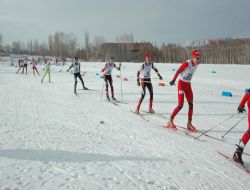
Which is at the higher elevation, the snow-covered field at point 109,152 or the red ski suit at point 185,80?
the red ski suit at point 185,80

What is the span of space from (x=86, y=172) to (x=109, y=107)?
634 cm

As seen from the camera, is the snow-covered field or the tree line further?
the tree line

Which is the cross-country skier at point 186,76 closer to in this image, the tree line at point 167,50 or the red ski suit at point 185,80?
the red ski suit at point 185,80

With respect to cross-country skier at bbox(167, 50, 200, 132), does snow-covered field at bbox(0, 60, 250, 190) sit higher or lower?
lower

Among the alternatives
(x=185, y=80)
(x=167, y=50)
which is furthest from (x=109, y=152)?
(x=167, y=50)

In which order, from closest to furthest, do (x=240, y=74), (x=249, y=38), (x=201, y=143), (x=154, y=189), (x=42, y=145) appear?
(x=154, y=189)
(x=42, y=145)
(x=201, y=143)
(x=240, y=74)
(x=249, y=38)

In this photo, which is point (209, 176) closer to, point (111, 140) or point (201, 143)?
point (201, 143)

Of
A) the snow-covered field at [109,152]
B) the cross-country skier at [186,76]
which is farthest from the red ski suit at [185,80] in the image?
the snow-covered field at [109,152]

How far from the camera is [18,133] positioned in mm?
6020

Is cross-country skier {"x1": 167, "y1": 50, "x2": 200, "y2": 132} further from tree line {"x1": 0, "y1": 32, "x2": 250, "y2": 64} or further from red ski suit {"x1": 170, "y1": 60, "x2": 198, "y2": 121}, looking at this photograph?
tree line {"x1": 0, "y1": 32, "x2": 250, "y2": 64}

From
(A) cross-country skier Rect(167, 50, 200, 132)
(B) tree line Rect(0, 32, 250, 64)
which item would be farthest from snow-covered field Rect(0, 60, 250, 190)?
(B) tree line Rect(0, 32, 250, 64)

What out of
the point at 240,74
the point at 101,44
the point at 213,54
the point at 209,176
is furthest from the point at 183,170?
the point at 101,44

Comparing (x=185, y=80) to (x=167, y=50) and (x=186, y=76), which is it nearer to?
(x=186, y=76)

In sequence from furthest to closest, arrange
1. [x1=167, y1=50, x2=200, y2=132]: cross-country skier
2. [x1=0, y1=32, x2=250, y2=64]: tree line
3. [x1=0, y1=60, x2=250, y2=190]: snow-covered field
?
[x1=0, y1=32, x2=250, y2=64]: tree line < [x1=167, y1=50, x2=200, y2=132]: cross-country skier < [x1=0, y1=60, x2=250, y2=190]: snow-covered field
